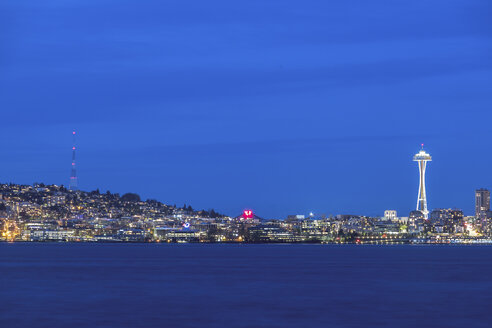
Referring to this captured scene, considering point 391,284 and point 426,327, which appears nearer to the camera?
point 426,327

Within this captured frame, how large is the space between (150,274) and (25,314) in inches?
1714

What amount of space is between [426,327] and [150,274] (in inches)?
2084

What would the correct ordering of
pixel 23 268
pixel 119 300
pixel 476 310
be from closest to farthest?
pixel 476 310 < pixel 119 300 < pixel 23 268

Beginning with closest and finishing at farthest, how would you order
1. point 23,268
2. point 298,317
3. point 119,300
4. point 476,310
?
1. point 298,317
2. point 476,310
3. point 119,300
4. point 23,268

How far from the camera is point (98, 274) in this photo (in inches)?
3912

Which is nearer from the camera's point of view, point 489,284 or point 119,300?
point 119,300

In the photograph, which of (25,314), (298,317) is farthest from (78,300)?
(298,317)

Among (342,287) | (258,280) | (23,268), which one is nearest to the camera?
(342,287)

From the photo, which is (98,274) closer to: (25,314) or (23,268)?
(23,268)

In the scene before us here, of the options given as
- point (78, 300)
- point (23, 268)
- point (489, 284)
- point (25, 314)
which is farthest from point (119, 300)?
point (23, 268)

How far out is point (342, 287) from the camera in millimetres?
81375

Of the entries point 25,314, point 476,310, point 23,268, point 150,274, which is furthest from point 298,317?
point 23,268

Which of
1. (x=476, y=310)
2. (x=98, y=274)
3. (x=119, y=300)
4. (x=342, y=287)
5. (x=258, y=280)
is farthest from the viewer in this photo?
(x=98, y=274)

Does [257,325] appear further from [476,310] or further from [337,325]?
[476,310]
